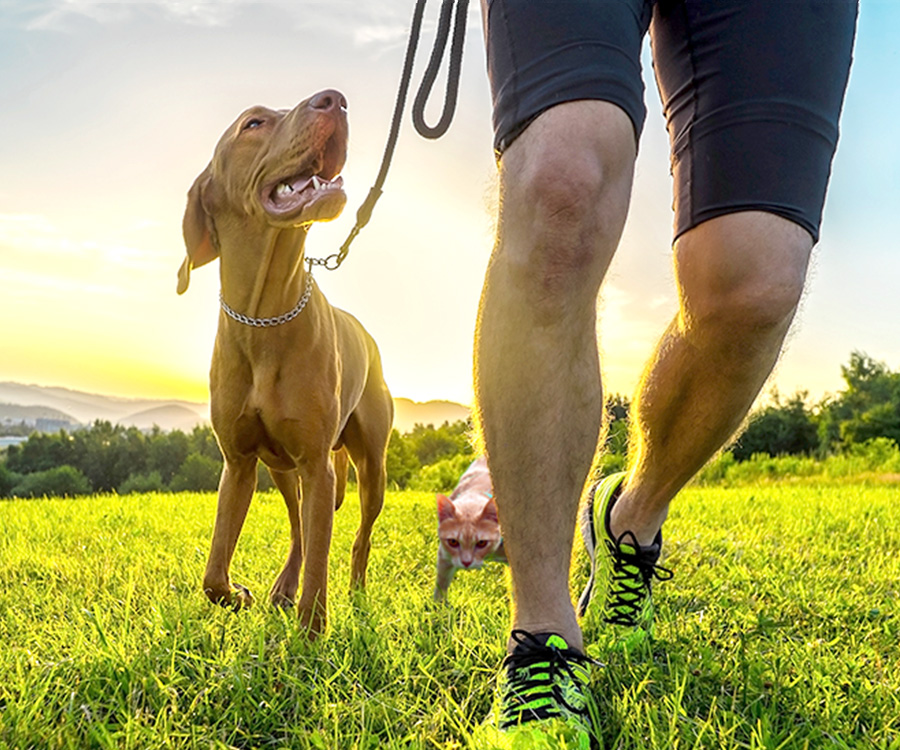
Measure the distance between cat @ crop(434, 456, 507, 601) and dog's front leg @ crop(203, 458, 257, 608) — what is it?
0.91m

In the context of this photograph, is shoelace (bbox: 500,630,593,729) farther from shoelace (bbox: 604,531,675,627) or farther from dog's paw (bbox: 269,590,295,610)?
dog's paw (bbox: 269,590,295,610)

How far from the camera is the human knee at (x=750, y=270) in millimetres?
2125

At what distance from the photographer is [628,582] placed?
2.58 meters

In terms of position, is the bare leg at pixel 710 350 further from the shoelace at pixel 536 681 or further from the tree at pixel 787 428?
the tree at pixel 787 428

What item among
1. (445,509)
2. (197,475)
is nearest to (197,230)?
(445,509)

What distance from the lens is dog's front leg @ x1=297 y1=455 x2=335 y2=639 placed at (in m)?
2.82

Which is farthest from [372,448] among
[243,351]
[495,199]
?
[495,199]

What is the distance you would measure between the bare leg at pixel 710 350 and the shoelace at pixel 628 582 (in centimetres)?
5

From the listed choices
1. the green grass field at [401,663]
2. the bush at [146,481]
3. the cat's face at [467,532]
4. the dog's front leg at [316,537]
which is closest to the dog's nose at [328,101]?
the dog's front leg at [316,537]

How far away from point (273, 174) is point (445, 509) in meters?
1.91

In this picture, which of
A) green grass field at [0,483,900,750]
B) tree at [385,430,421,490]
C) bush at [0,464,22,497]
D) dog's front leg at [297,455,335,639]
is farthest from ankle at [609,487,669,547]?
bush at [0,464,22,497]

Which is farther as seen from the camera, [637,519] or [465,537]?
[465,537]

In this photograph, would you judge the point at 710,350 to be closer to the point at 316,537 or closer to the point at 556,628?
the point at 556,628

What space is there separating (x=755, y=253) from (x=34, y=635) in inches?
95.4
